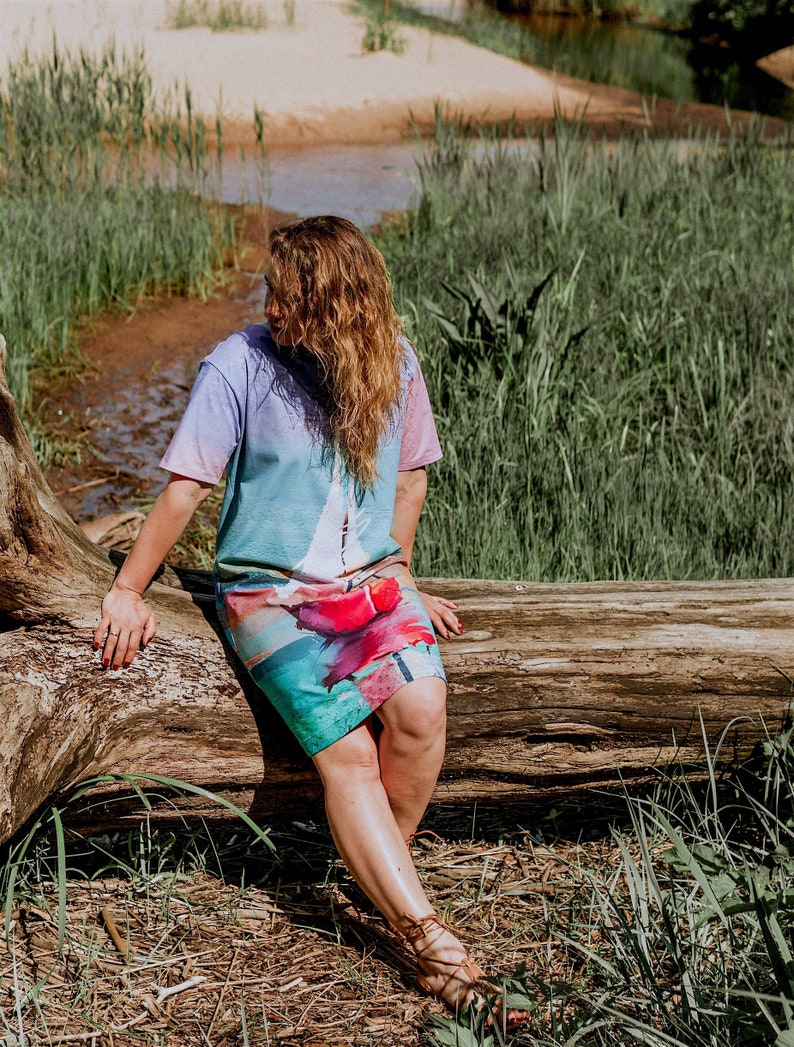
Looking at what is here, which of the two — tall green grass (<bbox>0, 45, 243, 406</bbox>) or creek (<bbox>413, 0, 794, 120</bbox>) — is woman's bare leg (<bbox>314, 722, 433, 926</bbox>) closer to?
tall green grass (<bbox>0, 45, 243, 406</bbox>)

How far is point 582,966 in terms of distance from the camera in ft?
6.54

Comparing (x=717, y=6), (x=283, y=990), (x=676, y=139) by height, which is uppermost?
(x=717, y=6)

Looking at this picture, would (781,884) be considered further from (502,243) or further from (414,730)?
(502,243)

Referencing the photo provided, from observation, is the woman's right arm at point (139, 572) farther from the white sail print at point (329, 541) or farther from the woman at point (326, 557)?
the white sail print at point (329, 541)

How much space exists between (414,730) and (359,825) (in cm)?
20

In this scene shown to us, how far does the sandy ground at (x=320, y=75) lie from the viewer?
426 inches

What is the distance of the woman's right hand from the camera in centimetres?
203

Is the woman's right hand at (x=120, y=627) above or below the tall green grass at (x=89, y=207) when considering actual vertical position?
below

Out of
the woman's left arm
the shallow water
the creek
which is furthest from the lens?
the creek

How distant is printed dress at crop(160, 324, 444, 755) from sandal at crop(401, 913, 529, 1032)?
0.37 meters

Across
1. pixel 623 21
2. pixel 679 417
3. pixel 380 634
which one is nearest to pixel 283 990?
pixel 380 634

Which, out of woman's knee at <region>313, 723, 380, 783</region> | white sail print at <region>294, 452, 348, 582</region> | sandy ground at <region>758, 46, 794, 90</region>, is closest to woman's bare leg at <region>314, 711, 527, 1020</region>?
woman's knee at <region>313, 723, 380, 783</region>

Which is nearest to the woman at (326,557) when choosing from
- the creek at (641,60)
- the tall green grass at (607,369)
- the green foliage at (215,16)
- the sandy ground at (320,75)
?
the tall green grass at (607,369)

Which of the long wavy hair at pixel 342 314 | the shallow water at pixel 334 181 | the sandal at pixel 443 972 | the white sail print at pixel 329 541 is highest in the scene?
the shallow water at pixel 334 181
